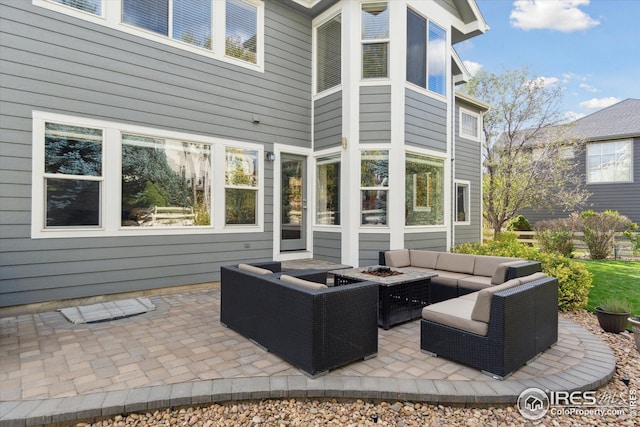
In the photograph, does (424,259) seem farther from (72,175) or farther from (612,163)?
(612,163)

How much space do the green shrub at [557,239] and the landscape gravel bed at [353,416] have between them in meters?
8.94

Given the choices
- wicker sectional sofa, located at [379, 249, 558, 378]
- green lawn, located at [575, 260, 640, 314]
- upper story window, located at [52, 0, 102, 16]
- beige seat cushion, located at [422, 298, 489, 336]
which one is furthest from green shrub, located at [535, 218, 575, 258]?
upper story window, located at [52, 0, 102, 16]

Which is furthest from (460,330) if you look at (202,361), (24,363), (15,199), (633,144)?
(633,144)

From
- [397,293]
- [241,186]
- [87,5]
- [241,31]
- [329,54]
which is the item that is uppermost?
[241,31]

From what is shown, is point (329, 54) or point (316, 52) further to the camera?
point (316, 52)

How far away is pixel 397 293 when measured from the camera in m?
4.53

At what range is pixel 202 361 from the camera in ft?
10.5

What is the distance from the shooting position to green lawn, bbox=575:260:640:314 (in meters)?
5.58

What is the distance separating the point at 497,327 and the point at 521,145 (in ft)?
42.1

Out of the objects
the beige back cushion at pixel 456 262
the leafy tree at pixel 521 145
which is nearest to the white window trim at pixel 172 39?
the beige back cushion at pixel 456 262

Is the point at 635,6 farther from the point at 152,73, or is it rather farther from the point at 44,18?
the point at 44,18

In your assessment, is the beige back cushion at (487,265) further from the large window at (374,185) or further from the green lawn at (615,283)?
the large window at (374,185)

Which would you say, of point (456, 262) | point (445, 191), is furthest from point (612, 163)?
point (456, 262)

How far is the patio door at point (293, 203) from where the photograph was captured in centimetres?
738
